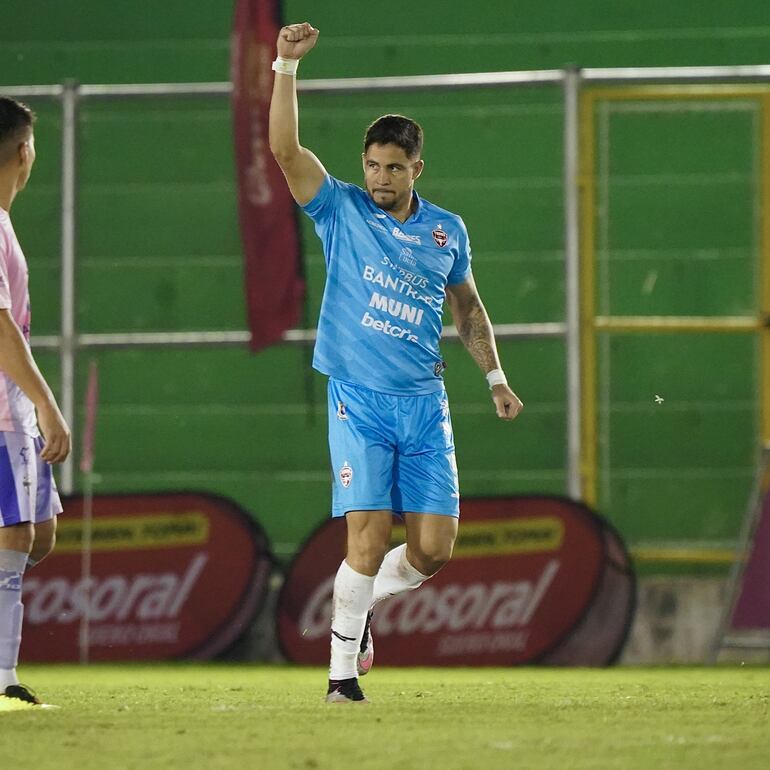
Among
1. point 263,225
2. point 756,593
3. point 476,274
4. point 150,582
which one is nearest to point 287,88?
point 263,225

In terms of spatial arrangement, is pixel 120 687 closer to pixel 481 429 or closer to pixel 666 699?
pixel 666 699

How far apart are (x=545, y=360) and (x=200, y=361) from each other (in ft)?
5.87

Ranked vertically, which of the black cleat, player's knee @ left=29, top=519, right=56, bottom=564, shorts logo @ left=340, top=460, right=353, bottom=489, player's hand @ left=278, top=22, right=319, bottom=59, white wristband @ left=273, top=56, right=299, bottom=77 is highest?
player's hand @ left=278, top=22, right=319, bottom=59

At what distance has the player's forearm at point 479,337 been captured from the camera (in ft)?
19.6

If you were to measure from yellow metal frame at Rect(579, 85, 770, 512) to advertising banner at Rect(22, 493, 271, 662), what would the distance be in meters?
1.61

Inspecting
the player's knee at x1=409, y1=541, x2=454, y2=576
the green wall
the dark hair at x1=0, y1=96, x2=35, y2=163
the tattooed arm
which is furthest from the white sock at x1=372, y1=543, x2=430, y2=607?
the green wall

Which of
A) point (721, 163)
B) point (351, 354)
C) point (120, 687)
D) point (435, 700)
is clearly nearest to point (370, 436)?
point (351, 354)

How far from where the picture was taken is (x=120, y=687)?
6.70 m

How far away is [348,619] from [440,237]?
1256 millimetres

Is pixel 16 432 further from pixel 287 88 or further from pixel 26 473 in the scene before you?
pixel 287 88

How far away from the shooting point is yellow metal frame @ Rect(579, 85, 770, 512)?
8.22 meters

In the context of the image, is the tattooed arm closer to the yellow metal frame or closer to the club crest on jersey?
the club crest on jersey

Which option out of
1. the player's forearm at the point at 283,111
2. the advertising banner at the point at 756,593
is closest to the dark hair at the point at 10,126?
the player's forearm at the point at 283,111

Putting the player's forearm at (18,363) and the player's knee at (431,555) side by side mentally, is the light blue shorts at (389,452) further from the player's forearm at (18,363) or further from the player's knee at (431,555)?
the player's forearm at (18,363)
